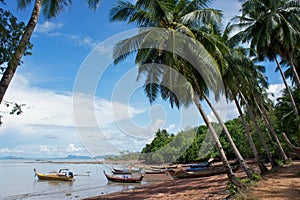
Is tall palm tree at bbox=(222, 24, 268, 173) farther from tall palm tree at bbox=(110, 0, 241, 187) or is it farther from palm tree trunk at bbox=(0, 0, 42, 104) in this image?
palm tree trunk at bbox=(0, 0, 42, 104)

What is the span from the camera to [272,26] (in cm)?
1631

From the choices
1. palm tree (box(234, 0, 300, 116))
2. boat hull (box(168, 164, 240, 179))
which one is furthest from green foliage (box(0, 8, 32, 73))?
boat hull (box(168, 164, 240, 179))

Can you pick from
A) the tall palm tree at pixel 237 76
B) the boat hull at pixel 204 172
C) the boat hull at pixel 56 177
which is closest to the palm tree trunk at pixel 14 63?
the tall palm tree at pixel 237 76

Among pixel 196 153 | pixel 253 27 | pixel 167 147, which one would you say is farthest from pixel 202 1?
pixel 167 147

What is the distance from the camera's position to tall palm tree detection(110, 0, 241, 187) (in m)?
11.0

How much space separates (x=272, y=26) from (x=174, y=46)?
9146mm

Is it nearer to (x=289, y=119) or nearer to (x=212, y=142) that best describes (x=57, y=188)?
(x=289, y=119)

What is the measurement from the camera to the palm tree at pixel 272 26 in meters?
16.7

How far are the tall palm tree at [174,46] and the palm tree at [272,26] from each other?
7163mm

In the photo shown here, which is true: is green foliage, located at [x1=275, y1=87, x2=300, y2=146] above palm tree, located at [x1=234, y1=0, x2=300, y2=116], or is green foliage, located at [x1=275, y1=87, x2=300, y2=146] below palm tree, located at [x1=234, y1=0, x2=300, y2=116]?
below

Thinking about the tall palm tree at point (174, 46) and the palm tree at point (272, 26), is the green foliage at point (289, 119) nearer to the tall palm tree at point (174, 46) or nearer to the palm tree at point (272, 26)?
the palm tree at point (272, 26)

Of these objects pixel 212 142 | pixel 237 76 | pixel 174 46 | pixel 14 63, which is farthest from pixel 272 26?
pixel 212 142

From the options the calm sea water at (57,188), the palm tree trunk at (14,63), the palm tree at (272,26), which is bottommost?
the calm sea water at (57,188)

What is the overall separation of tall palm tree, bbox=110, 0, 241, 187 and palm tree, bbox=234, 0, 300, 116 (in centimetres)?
716
